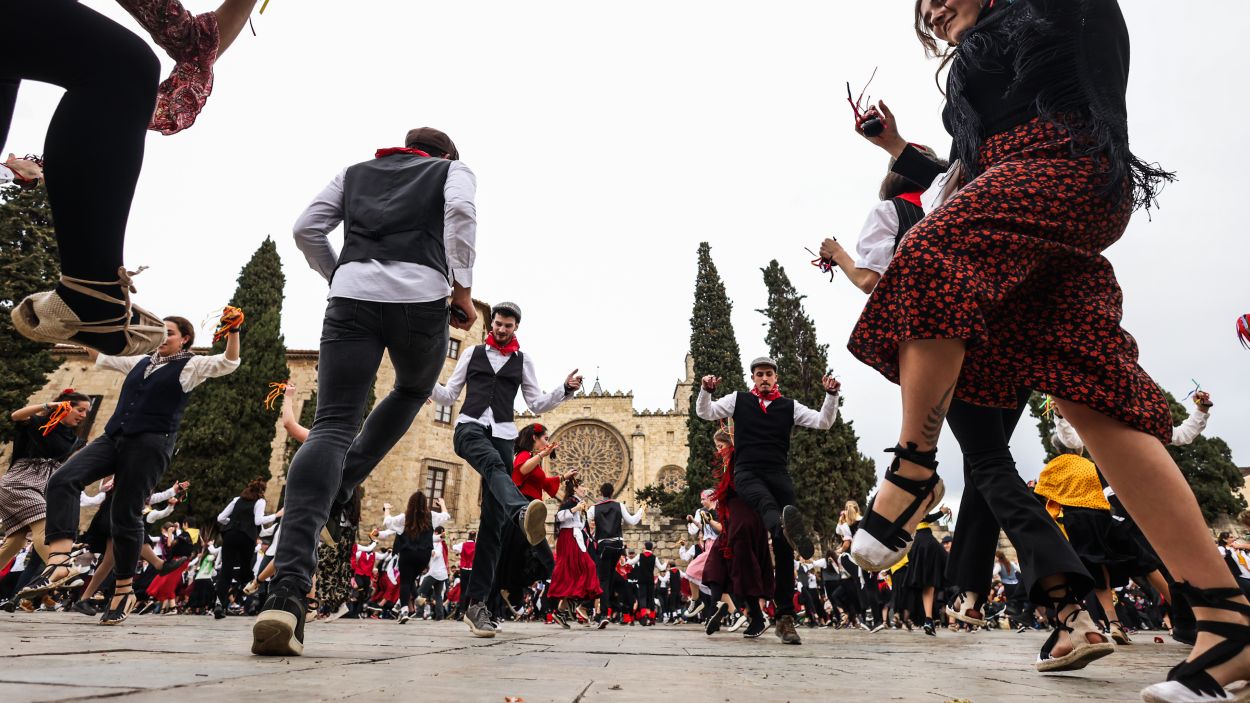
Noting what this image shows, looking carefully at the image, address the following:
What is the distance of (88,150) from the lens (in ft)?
4.61

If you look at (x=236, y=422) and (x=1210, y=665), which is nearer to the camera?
(x=1210, y=665)

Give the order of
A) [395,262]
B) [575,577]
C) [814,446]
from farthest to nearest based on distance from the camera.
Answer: [814,446] → [575,577] → [395,262]

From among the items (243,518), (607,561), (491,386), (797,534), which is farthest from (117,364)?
(607,561)

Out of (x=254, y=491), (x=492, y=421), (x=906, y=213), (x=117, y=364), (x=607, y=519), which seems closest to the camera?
(x=906, y=213)

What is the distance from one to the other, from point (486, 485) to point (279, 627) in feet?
7.83

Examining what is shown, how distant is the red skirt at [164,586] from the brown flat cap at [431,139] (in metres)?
11.6

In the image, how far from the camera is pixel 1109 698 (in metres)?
1.33

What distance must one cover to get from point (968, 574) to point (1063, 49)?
1.95 m

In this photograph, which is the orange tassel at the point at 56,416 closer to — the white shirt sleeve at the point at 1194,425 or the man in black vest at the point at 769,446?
the man in black vest at the point at 769,446

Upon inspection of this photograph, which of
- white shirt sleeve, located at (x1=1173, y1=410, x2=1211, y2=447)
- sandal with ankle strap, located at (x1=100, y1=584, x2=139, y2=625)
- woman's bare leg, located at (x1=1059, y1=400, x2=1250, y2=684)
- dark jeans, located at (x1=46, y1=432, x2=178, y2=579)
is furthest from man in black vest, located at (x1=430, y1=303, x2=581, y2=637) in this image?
white shirt sleeve, located at (x1=1173, y1=410, x2=1211, y2=447)

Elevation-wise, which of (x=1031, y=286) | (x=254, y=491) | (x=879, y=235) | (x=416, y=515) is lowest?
(x=416, y=515)

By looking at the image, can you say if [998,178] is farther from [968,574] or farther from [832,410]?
[832,410]

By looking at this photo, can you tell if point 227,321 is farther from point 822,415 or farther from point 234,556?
point 234,556

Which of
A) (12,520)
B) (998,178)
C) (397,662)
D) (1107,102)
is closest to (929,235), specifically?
(998,178)
